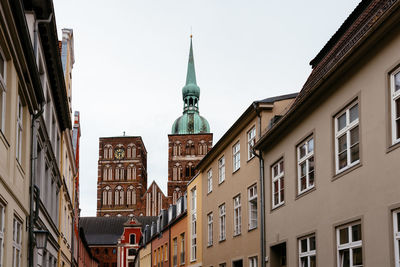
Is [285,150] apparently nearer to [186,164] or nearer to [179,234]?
[179,234]

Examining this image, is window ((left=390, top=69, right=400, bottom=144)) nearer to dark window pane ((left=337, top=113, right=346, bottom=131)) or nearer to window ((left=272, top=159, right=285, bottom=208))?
dark window pane ((left=337, top=113, right=346, bottom=131))

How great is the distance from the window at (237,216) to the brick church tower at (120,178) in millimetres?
96157

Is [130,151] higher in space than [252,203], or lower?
higher

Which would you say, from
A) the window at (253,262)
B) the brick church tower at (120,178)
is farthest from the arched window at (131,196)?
the window at (253,262)

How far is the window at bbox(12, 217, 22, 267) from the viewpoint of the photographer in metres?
13.6

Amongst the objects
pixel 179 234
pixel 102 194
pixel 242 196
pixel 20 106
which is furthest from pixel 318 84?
pixel 102 194

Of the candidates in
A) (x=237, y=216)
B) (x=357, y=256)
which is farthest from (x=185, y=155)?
(x=357, y=256)

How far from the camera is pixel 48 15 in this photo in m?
17.5

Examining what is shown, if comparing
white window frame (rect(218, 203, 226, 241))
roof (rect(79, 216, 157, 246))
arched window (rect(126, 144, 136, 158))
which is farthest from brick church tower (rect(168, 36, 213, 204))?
white window frame (rect(218, 203, 226, 241))

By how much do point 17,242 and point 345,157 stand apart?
716cm

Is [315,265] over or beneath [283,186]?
beneath

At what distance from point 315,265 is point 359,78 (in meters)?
5.27

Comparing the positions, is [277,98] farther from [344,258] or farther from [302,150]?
[344,258]

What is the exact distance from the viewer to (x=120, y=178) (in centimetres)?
12238
